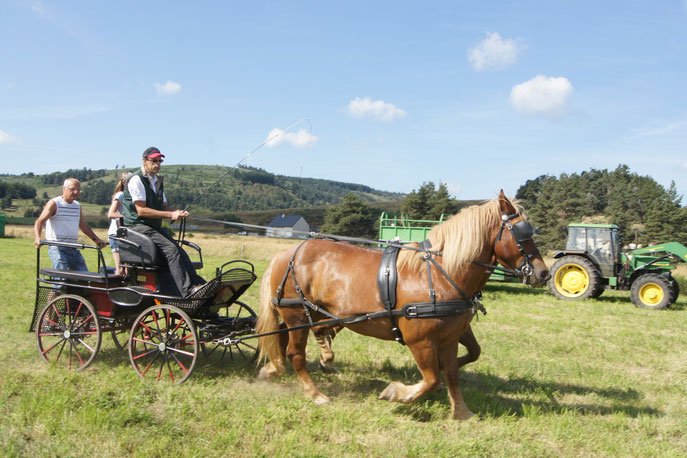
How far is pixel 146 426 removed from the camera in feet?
12.3

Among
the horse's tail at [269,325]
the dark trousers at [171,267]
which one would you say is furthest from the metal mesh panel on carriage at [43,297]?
the horse's tail at [269,325]

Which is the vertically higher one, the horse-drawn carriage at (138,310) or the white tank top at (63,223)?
the white tank top at (63,223)

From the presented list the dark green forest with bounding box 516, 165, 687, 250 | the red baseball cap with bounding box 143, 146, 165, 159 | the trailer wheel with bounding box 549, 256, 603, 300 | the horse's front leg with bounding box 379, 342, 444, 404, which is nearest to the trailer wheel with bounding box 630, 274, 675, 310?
the trailer wheel with bounding box 549, 256, 603, 300

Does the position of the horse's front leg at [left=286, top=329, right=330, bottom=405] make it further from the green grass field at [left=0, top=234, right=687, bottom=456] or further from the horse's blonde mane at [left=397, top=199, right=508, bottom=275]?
the horse's blonde mane at [left=397, top=199, right=508, bottom=275]

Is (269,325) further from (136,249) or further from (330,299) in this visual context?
(136,249)

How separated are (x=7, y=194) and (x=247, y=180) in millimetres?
45109

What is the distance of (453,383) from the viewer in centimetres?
432

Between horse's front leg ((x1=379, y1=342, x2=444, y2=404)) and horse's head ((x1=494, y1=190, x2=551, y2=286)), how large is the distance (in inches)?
39.9

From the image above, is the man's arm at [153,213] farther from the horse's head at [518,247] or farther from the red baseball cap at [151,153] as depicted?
the horse's head at [518,247]

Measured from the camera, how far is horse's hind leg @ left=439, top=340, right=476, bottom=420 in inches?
169

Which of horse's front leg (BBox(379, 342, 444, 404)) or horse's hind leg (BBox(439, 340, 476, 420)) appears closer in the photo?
horse's front leg (BBox(379, 342, 444, 404))

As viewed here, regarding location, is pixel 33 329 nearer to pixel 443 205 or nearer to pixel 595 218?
pixel 443 205

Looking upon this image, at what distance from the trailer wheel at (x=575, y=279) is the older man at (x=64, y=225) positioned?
11771 mm

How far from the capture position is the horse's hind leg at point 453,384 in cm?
430
